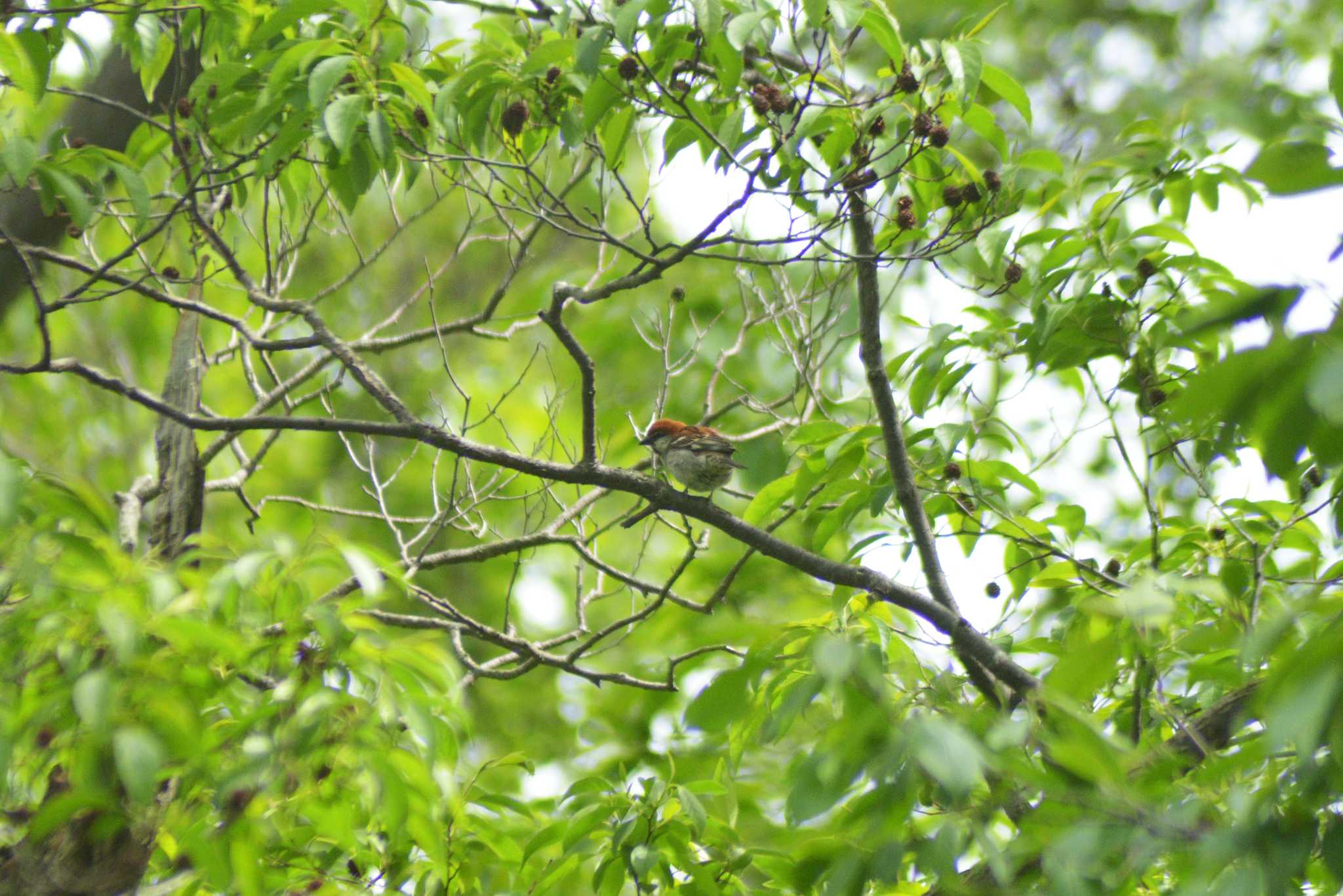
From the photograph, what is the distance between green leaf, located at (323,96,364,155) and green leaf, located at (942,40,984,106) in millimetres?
1960

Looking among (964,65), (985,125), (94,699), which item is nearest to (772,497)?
(985,125)

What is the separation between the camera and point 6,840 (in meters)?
2.79

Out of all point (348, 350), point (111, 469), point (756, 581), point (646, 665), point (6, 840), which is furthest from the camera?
point (111, 469)

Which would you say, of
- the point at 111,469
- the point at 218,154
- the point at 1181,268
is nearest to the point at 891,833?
the point at 1181,268

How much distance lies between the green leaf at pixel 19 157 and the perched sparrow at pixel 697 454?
349 cm

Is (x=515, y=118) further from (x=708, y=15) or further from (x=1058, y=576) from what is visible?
(x=1058, y=576)

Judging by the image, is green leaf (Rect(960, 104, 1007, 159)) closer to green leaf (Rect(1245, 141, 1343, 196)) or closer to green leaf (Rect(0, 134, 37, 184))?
green leaf (Rect(1245, 141, 1343, 196))

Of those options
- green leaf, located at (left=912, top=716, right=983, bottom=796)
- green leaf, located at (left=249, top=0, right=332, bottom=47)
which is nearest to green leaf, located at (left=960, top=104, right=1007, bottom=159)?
green leaf, located at (left=249, top=0, right=332, bottom=47)

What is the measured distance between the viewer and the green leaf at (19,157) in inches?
134

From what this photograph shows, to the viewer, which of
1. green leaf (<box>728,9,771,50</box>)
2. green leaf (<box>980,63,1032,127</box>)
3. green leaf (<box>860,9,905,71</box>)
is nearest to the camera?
green leaf (<box>728,9,771,50</box>)

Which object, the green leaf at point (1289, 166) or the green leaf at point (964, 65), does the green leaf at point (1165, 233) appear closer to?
the green leaf at point (964, 65)

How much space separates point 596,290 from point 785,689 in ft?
4.86

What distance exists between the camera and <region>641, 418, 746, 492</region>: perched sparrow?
20.5 feet

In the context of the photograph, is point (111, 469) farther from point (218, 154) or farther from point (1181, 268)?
point (1181, 268)
